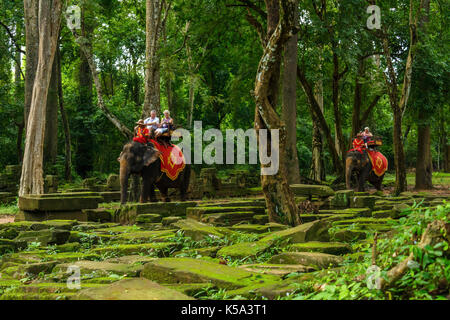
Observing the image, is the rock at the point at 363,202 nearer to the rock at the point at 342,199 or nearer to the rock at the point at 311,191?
the rock at the point at 342,199

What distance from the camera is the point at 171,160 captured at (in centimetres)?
1346

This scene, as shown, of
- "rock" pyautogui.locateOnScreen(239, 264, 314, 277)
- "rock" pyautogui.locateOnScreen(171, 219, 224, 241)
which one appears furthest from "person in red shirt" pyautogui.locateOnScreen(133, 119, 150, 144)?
"rock" pyautogui.locateOnScreen(239, 264, 314, 277)

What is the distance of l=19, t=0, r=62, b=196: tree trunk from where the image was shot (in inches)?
532

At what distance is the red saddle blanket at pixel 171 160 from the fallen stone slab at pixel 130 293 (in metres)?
9.81

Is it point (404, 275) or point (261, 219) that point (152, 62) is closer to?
point (261, 219)

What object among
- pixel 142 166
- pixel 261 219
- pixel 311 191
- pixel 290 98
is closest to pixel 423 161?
pixel 290 98

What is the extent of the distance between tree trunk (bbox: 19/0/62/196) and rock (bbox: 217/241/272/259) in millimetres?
9552

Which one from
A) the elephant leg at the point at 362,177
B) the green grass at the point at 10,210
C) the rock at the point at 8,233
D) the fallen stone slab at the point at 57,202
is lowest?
the green grass at the point at 10,210

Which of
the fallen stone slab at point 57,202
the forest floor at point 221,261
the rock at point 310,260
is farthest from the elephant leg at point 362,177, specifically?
the rock at point 310,260

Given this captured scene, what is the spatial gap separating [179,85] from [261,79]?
79.9ft

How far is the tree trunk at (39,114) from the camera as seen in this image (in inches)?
532

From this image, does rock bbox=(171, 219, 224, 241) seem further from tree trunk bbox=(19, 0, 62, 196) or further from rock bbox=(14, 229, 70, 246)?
tree trunk bbox=(19, 0, 62, 196)
